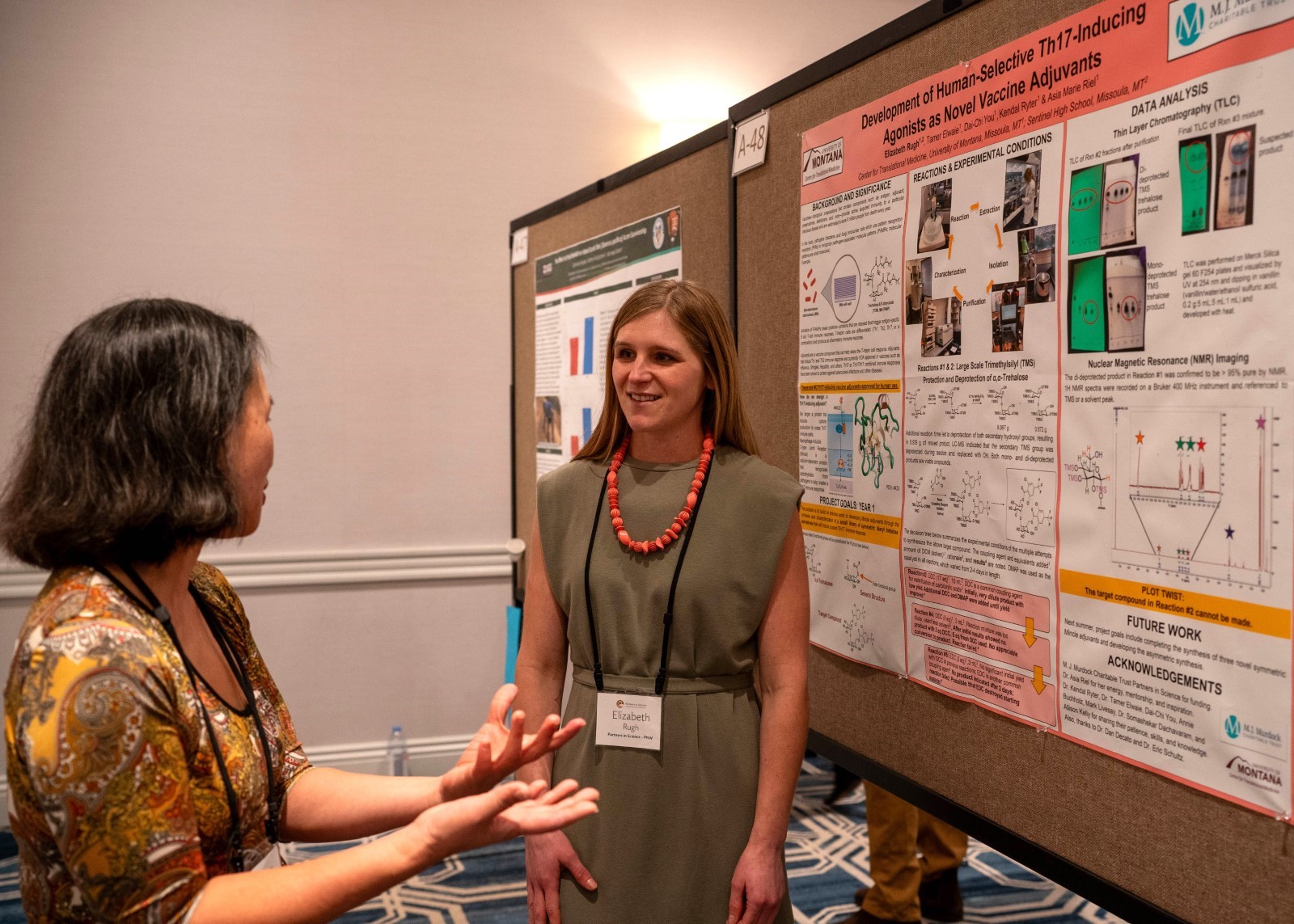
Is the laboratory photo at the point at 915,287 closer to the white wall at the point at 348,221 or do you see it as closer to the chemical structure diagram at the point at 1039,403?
the chemical structure diagram at the point at 1039,403

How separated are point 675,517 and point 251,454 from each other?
2.21 feet

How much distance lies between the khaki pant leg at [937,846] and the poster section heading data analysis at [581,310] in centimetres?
152

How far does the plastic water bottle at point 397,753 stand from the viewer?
13.0ft

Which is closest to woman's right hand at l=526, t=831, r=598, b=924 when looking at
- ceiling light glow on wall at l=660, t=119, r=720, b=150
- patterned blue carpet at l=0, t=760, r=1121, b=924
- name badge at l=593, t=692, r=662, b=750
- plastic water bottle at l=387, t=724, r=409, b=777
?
name badge at l=593, t=692, r=662, b=750

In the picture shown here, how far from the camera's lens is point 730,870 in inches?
59.6

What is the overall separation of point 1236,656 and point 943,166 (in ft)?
2.86

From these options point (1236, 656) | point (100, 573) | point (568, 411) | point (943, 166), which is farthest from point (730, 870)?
point (568, 411)

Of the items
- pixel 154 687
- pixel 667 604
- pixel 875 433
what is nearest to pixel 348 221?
pixel 875 433

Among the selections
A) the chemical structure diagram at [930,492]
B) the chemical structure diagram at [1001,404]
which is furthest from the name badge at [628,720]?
the chemical structure diagram at [1001,404]

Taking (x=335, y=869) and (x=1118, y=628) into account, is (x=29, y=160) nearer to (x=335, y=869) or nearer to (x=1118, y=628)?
(x=335, y=869)

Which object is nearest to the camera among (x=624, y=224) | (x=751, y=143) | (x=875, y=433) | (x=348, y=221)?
(x=875, y=433)

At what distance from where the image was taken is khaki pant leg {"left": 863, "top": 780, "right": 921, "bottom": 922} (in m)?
2.71

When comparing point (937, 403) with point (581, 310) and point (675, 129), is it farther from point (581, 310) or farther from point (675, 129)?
point (675, 129)

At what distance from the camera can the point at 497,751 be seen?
3.75 feet
